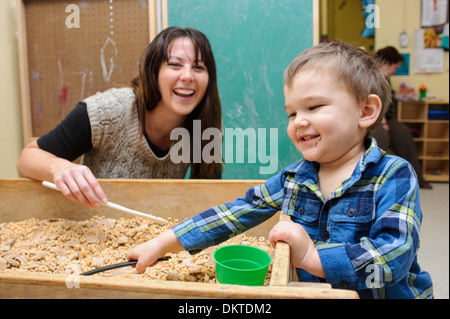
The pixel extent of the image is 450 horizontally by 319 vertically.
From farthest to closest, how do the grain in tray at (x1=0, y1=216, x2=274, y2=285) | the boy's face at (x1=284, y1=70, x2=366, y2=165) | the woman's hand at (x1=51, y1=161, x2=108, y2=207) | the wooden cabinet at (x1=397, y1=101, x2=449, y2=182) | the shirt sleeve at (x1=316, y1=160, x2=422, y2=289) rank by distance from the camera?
the wooden cabinet at (x1=397, y1=101, x2=449, y2=182) < the woman's hand at (x1=51, y1=161, x2=108, y2=207) < the grain in tray at (x1=0, y1=216, x2=274, y2=285) < the boy's face at (x1=284, y1=70, x2=366, y2=165) < the shirt sleeve at (x1=316, y1=160, x2=422, y2=289)

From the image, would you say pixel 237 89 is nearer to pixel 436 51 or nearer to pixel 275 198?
pixel 275 198

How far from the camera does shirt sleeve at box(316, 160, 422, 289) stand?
469mm

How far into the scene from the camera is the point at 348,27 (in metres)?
3.86

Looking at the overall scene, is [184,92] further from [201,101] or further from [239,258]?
[239,258]

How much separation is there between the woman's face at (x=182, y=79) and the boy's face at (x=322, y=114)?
46 centimetres

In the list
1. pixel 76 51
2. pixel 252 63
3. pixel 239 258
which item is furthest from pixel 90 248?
pixel 76 51

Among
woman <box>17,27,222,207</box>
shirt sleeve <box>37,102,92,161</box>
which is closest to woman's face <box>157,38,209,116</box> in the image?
woman <box>17,27,222,207</box>

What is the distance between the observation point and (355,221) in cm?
55

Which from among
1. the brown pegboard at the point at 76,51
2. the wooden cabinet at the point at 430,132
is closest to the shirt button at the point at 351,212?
the brown pegboard at the point at 76,51

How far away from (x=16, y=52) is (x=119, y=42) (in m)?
0.62

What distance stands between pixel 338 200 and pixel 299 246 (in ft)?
0.42

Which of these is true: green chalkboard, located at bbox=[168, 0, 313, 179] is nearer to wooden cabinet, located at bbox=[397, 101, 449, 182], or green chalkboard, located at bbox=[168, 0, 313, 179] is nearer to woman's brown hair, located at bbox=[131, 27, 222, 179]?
woman's brown hair, located at bbox=[131, 27, 222, 179]

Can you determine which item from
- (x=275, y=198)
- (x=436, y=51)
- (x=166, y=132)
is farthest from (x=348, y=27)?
(x=275, y=198)

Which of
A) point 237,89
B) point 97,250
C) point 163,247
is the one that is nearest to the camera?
point 163,247
